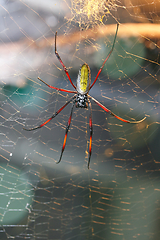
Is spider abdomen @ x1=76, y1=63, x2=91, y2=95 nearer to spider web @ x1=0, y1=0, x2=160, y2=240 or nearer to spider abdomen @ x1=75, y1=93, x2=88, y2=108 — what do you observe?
spider abdomen @ x1=75, y1=93, x2=88, y2=108

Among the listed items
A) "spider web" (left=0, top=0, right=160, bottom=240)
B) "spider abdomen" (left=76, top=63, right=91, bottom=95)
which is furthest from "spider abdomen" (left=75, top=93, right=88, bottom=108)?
"spider web" (left=0, top=0, right=160, bottom=240)

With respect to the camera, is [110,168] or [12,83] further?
[110,168]

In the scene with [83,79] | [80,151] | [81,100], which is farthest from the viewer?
[80,151]

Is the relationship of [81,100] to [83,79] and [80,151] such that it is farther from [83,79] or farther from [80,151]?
[80,151]

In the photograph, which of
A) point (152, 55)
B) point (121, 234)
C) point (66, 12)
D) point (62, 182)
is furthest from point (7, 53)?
point (121, 234)

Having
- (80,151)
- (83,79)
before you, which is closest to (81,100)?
(83,79)

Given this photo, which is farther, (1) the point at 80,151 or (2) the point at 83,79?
(1) the point at 80,151

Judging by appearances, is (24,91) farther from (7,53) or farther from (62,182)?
(62,182)

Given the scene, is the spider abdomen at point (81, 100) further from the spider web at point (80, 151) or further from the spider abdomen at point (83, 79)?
the spider web at point (80, 151)
